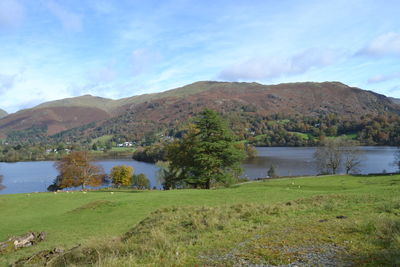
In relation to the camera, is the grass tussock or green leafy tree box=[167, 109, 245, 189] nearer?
the grass tussock

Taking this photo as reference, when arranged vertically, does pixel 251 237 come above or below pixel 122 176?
above

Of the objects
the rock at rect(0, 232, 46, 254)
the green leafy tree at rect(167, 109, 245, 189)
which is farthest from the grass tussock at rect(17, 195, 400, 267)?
the green leafy tree at rect(167, 109, 245, 189)

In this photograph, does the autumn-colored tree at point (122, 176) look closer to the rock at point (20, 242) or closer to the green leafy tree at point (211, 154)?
the green leafy tree at point (211, 154)

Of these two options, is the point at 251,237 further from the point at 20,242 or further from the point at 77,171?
the point at 77,171

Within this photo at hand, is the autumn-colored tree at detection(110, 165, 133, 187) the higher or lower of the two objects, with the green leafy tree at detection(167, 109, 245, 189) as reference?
lower

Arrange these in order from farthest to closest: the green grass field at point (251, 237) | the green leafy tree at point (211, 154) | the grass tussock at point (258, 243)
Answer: the green leafy tree at point (211, 154) → the green grass field at point (251, 237) → the grass tussock at point (258, 243)

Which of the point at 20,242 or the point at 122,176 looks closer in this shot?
the point at 20,242

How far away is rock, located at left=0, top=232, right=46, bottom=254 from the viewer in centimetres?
1420

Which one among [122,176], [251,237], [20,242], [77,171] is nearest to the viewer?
[251,237]

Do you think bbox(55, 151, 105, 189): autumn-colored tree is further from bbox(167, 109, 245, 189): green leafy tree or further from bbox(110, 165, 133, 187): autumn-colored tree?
bbox(167, 109, 245, 189): green leafy tree

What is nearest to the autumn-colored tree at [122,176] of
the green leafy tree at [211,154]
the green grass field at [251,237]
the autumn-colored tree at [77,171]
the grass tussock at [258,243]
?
the autumn-colored tree at [77,171]

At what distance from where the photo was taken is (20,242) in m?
14.8

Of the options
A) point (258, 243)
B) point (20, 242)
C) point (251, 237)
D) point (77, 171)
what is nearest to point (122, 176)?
point (77, 171)

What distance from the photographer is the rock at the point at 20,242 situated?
1420 centimetres
